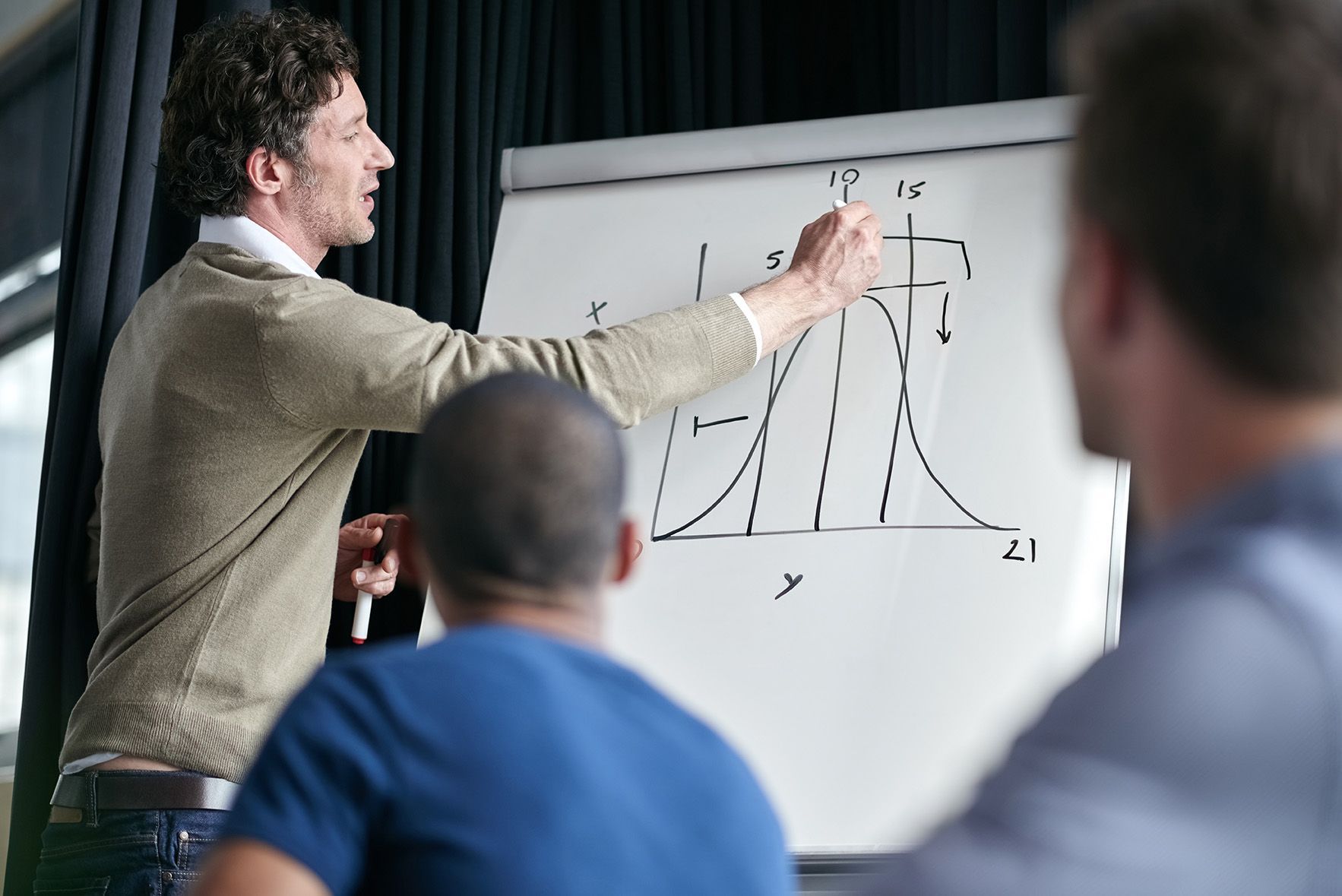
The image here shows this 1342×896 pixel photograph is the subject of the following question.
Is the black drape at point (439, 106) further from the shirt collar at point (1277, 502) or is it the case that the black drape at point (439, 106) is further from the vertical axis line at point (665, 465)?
the shirt collar at point (1277, 502)

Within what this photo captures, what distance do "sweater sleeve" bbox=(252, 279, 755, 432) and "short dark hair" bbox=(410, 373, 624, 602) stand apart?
0.66 m

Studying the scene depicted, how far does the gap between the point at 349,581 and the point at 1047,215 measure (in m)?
1.02

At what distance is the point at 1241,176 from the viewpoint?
44 cm

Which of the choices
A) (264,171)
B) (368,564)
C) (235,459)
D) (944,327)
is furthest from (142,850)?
(944,327)

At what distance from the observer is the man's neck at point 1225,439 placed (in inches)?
18.2

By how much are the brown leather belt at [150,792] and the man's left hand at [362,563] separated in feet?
1.37

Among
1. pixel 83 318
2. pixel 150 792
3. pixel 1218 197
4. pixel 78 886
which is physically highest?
pixel 83 318

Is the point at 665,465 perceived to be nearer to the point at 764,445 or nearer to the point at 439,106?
the point at 764,445

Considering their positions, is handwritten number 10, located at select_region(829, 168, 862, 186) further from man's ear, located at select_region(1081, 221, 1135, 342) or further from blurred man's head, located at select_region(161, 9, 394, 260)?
man's ear, located at select_region(1081, 221, 1135, 342)

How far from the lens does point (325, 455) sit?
5.08 feet

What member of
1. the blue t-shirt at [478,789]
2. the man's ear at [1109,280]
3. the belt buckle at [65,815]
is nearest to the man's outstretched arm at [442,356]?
the belt buckle at [65,815]

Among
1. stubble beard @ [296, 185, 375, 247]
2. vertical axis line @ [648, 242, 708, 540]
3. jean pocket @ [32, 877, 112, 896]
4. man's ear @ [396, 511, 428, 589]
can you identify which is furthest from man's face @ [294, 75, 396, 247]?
man's ear @ [396, 511, 428, 589]

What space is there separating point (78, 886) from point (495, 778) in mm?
947

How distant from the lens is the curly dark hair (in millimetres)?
1674
